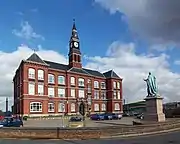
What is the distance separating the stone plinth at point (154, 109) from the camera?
2880 centimetres

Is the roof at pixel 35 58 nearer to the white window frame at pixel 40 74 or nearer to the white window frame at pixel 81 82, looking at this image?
the white window frame at pixel 40 74

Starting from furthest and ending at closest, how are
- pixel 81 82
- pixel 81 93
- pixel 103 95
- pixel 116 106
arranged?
pixel 116 106 → pixel 103 95 → pixel 81 82 → pixel 81 93

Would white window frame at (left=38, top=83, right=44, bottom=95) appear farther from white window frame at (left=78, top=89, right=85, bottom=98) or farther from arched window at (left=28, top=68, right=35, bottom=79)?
white window frame at (left=78, top=89, right=85, bottom=98)

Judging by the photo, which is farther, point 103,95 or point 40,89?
point 103,95

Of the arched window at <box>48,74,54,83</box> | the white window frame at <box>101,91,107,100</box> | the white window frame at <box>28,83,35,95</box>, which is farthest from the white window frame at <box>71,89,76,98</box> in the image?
the white window frame at <box>28,83,35,95</box>

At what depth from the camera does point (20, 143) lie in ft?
64.8

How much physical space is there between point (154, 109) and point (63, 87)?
170ft

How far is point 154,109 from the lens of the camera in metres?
29.0

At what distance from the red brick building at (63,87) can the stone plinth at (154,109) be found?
138 feet

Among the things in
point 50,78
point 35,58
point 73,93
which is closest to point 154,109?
point 35,58

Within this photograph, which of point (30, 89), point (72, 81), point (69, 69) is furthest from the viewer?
point (69, 69)

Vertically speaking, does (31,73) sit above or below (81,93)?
above

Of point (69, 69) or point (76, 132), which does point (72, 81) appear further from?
point (76, 132)

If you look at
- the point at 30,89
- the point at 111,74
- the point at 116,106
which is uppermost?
the point at 111,74
